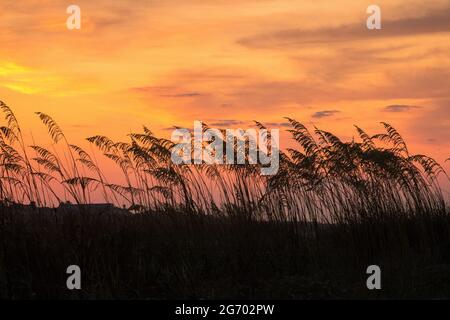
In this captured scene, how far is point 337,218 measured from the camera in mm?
11438

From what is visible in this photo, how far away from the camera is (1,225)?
8930 millimetres

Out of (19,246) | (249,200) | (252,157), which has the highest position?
(252,157)

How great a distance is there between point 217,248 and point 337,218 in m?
2.66

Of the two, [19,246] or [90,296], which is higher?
[19,246]

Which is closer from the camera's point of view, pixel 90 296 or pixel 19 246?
pixel 90 296

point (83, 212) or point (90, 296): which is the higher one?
point (83, 212)

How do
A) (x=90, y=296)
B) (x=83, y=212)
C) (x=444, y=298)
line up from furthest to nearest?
(x=83, y=212), (x=444, y=298), (x=90, y=296)

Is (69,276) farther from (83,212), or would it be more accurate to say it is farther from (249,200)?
(249,200)

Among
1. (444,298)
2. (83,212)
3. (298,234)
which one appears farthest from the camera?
(298,234)

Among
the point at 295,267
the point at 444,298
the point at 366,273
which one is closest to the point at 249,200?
the point at 295,267

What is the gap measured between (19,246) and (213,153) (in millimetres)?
3540

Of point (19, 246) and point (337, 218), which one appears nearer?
point (19, 246)

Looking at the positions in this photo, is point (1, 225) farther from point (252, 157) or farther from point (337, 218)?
point (337, 218)

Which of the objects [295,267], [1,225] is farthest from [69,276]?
[295,267]
